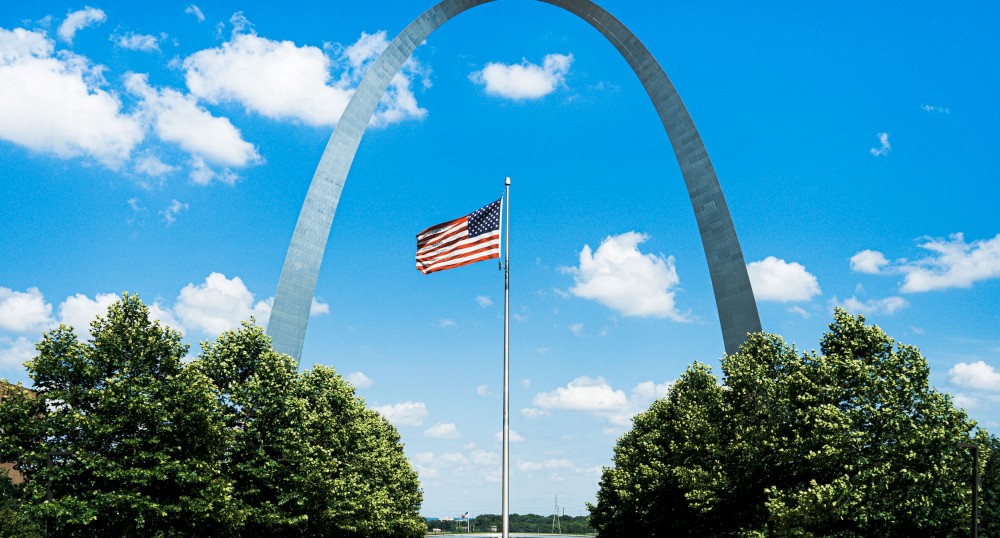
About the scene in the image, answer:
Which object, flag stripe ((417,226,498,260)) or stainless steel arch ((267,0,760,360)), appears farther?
stainless steel arch ((267,0,760,360))

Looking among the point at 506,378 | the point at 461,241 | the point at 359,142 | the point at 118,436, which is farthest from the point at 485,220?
the point at 359,142

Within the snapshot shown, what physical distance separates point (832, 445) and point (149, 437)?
25.5 meters

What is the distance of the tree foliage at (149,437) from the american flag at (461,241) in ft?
32.5

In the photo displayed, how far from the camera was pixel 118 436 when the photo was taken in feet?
104

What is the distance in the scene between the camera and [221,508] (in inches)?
1313

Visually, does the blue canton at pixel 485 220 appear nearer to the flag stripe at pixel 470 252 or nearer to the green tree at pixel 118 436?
the flag stripe at pixel 470 252

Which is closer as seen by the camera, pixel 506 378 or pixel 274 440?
pixel 506 378

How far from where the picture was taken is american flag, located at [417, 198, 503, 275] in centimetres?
3123

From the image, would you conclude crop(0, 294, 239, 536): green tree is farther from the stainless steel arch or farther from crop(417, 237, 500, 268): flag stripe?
the stainless steel arch

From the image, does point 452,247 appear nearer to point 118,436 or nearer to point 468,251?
point 468,251

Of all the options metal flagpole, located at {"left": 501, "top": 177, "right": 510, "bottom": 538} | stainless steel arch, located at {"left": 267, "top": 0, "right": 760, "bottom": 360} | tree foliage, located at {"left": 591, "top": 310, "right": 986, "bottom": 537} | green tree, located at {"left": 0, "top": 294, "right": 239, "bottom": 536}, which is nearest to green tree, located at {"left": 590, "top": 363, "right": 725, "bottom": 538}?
tree foliage, located at {"left": 591, "top": 310, "right": 986, "bottom": 537}

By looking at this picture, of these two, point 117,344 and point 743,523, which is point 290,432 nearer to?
point 117,344

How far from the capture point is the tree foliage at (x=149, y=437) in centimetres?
3094

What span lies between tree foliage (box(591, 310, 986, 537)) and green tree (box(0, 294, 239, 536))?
71.2 ft
